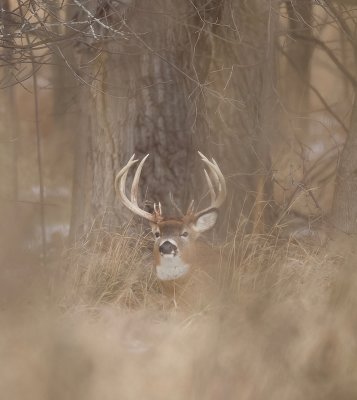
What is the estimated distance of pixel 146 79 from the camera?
5559 mm

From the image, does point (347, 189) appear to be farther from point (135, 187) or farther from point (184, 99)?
point (135, 187)

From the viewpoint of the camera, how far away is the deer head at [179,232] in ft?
15.6

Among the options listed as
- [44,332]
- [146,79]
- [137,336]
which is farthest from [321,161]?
[44,332]

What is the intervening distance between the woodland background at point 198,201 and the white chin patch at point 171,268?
0.74 feet

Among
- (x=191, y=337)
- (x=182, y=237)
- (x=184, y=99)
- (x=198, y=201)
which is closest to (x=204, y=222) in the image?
(x=182, y=237)

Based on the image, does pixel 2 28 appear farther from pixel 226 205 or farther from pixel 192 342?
pixel 192 342

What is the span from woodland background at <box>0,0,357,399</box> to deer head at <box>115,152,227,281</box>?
296mm

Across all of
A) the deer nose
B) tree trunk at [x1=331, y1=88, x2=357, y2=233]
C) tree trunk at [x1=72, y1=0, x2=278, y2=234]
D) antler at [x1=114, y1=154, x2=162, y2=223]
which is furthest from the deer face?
tree trunk at [x1=331, y1=88, x2=357, y2=233]

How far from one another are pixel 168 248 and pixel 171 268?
14 cm

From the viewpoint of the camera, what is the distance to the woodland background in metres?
4.84

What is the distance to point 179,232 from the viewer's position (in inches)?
188

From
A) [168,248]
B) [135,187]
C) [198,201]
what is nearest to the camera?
[168,248]

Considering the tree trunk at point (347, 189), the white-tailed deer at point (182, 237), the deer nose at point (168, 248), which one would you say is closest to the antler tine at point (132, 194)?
the white-tailed deer at point (182, 237)

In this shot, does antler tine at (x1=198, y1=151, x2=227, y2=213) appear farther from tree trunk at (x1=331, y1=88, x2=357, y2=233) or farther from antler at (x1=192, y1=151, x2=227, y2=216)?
tree trunk at (x1=331, y1=88, x2=357, y2=233)
